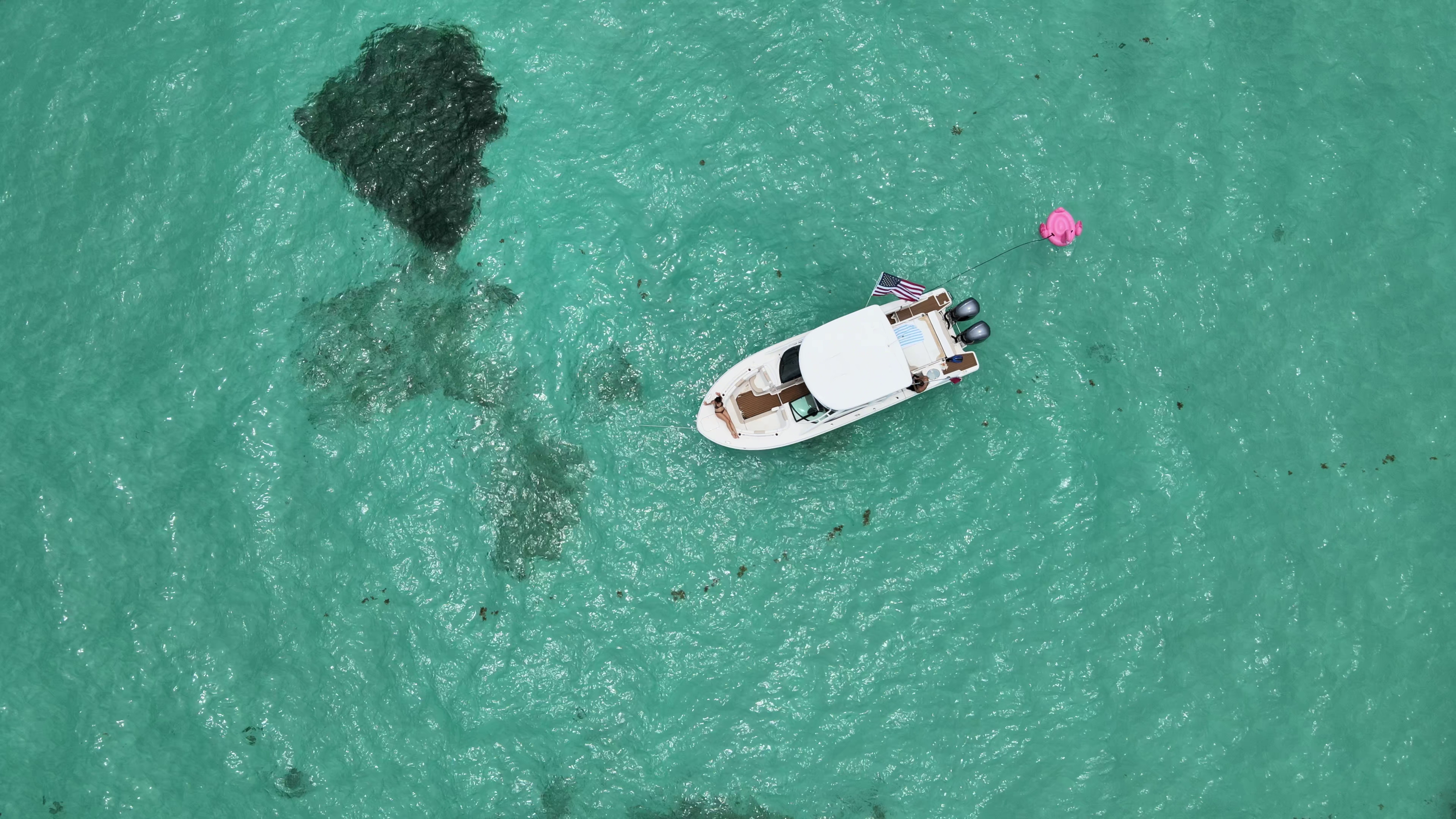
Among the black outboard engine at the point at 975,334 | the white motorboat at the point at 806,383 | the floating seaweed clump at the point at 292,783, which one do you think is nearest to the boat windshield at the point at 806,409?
the white motorboat at the point at 806,383

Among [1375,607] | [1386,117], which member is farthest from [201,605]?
[1386,117]

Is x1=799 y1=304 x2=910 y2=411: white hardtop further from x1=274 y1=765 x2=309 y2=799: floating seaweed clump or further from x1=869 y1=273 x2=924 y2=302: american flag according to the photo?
x1=274 y1=765 x2=309 y2=799: floating seaweed clump


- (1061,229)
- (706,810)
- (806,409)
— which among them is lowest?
(706,810)

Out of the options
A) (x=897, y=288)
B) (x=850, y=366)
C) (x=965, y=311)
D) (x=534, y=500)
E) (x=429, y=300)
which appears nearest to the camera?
(x=850, y=366)

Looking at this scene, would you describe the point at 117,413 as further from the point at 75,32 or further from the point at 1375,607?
the point at 1375,607

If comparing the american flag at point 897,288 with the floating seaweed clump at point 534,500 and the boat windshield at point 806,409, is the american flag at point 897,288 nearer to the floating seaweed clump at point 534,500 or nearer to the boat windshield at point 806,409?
the boat windshield at point 806,409

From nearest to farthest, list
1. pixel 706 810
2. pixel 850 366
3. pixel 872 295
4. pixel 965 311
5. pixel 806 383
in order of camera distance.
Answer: pixel 850 366 → pixel 806 383 → pixel 965 311 → pixel 872 295 → pixel 706 810

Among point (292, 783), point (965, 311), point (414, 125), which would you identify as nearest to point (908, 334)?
point (965, 311)

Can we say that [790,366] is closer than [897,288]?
No

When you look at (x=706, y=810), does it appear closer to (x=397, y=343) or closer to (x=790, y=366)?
(x=790, y=366)
